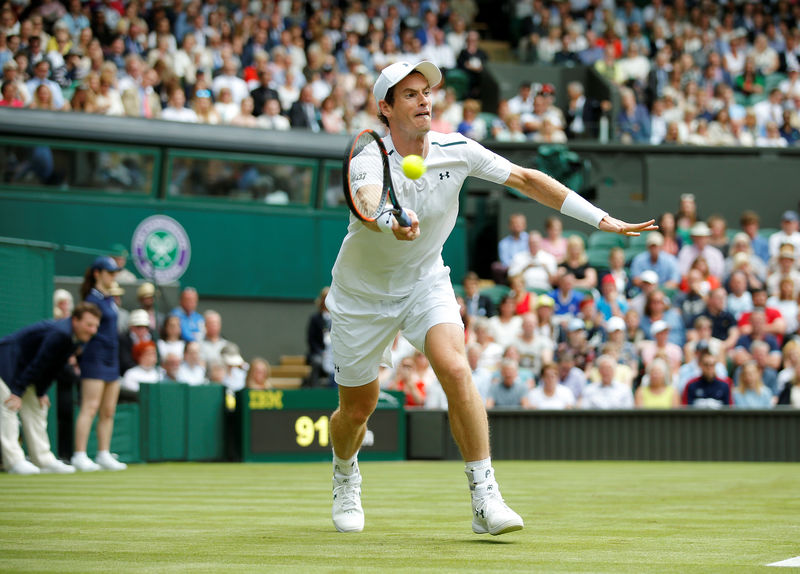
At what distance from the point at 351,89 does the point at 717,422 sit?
29.0ft

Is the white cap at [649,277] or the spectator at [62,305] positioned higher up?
the white cap at [649,277]

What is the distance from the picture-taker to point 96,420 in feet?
45.8

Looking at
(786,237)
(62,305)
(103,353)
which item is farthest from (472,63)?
(103,353)

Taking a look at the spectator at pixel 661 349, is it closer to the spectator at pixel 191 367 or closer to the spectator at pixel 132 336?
the spectator at pixel 191 367

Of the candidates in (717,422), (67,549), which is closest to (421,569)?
(67,549)

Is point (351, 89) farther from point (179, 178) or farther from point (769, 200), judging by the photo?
point (769, 200)

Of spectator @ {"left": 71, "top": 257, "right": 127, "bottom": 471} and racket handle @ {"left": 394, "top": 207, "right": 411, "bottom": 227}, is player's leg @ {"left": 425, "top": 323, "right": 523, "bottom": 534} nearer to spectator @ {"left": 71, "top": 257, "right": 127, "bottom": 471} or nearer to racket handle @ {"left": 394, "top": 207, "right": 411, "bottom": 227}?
racket handle @ {"left": 394, "top": 207, "right": 411, "bottom": 227}

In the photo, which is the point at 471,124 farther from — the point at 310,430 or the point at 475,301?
the point at 310,430

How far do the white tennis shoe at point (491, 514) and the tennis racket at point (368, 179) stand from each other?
1.36 m

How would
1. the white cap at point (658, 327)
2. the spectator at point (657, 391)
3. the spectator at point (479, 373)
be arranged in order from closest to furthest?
the spectator at point (657, 391)
the spectator at point (479, 373)
the white cap at point (658, 327)

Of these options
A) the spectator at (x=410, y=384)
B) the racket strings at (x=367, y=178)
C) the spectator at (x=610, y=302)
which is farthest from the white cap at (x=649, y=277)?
the racket strings at (x=367, y=178)

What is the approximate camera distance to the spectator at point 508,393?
15711 millimetres

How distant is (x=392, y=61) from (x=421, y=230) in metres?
15.8

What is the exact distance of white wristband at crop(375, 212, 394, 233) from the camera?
18.0 feet
